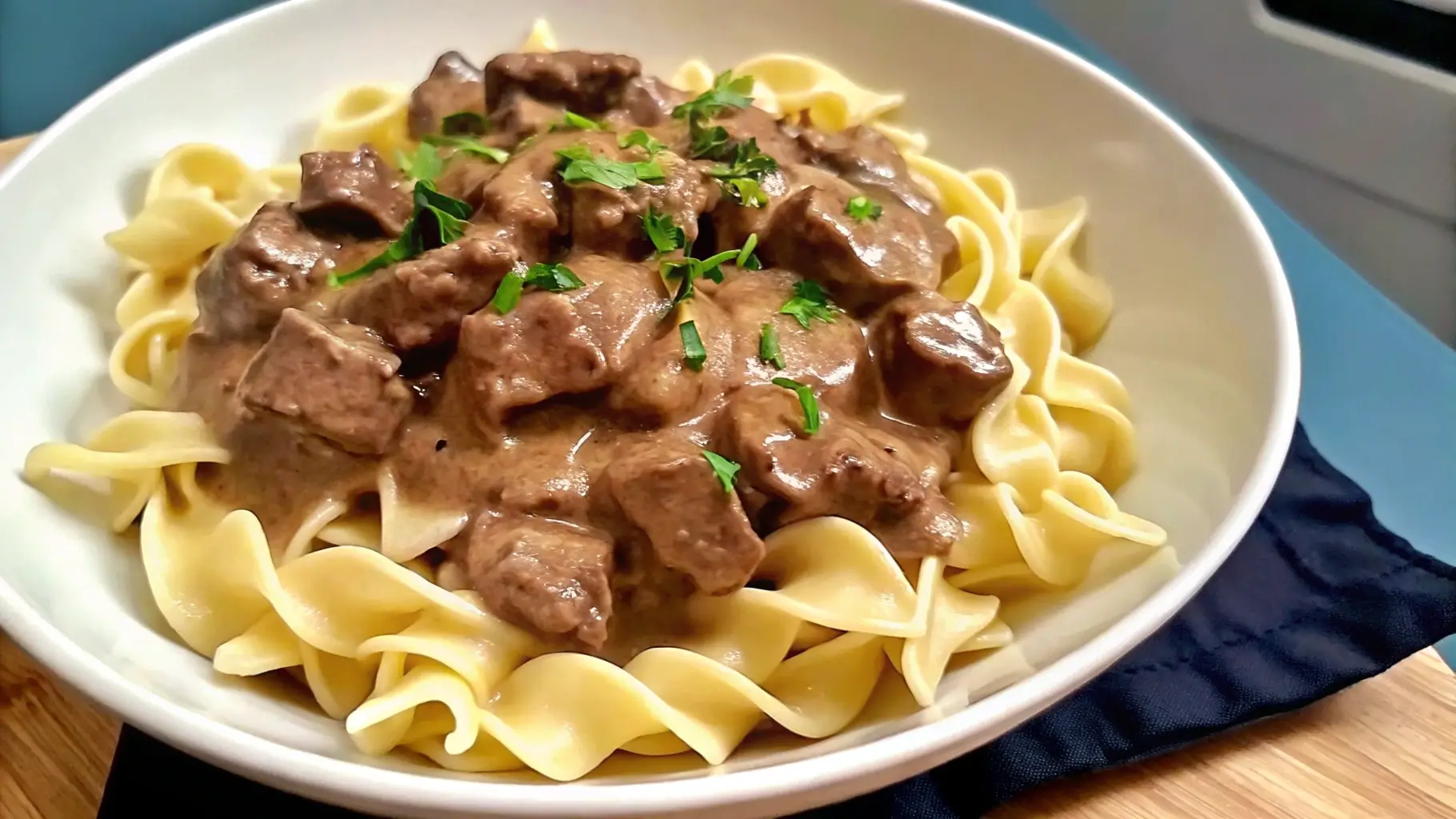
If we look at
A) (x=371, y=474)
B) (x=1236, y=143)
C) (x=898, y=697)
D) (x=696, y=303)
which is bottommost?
(x=1236, y=143)

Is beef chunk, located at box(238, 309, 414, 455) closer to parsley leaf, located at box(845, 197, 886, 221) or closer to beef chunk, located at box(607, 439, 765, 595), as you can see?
beef chunk, located at box(607, 439, 765, 595)

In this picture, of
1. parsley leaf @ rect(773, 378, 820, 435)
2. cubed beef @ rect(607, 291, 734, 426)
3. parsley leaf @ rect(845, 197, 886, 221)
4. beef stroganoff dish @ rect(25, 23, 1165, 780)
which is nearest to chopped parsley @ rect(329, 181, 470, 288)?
beef stroganoff dish @ rect(25, 23, 1165, 780)

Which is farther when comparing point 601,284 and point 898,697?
point 601,284

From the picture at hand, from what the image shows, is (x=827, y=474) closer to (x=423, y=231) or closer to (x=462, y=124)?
(x=423, y=231)

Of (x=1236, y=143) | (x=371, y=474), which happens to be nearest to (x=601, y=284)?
(x=371, y=474)

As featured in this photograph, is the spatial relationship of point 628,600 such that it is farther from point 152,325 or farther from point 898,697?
point 152,325

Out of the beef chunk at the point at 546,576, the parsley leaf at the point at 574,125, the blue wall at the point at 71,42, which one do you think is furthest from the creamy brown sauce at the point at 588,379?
the blue wall at the point at 71,42
